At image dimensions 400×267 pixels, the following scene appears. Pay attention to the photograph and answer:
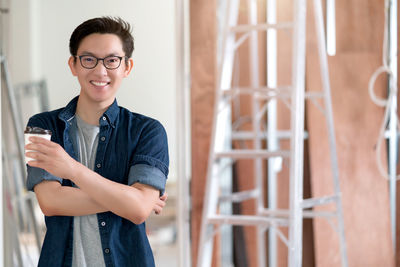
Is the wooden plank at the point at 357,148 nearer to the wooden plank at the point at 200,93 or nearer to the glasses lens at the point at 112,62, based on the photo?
the wooden plank at the point at 200,93

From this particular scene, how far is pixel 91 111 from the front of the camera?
3.56 ft

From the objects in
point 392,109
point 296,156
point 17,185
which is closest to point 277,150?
point 296,156

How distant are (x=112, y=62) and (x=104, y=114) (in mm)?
99

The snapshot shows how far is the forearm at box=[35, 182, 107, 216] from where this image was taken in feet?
3.41

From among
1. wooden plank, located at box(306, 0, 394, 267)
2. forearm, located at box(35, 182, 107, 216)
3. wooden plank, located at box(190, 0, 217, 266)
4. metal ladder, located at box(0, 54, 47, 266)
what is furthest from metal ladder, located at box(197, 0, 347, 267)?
forearm, located at box(35, 182, 107, 216)

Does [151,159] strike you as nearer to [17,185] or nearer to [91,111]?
[91,111]

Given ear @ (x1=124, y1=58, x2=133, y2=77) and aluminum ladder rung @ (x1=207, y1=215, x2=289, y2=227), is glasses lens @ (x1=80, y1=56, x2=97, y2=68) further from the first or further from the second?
aluminum ladder rung @ (x1=207, y1=215, x2=289, y2=227)

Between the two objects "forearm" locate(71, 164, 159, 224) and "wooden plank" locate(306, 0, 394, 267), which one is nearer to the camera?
"forearm" locate(71, 164, 159, 224)

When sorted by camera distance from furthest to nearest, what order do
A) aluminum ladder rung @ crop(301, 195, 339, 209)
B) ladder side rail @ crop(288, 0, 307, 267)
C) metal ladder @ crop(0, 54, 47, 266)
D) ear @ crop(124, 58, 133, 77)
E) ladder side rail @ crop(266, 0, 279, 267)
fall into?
ladder side rail @ crop(266, 0, 279, 267), aluminum ladder rung @ crop(301, 195, 339, 209), ladder side rail @ crop(288, 0, 307, 267), metal ladder @ crop(0, 54, 47, 266), ear @ crop(124, 58, 133, 77)

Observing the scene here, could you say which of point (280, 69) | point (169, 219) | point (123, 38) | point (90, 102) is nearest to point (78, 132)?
point (90, 102)

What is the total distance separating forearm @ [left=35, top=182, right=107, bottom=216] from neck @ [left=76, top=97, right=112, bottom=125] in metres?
0.13

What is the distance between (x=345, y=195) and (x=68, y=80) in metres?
2.28

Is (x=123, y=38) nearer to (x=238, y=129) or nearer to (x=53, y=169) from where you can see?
(x=53, y=169)

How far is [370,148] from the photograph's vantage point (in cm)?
313
